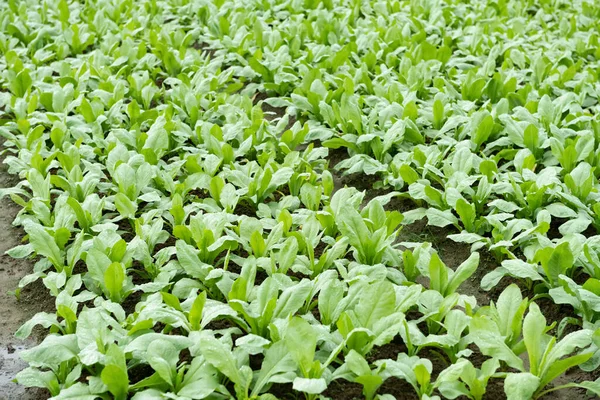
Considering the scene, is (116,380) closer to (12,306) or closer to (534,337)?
(12,306)

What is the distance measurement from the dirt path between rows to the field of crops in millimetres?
20

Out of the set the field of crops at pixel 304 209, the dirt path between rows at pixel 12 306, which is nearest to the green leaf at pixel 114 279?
the field of crops at pixel 304 209

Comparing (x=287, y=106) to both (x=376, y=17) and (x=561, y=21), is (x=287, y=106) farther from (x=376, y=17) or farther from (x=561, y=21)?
(x=561, y=21)

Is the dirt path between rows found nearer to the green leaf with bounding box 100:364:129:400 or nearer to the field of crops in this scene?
the field of crops

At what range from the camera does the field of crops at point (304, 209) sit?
244cm

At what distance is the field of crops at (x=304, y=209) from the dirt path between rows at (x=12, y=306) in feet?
0.07

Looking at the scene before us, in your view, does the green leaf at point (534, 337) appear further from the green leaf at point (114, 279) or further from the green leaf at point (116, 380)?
the green leaf at point (114, 279)

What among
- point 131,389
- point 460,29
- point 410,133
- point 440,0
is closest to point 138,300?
point 131,389

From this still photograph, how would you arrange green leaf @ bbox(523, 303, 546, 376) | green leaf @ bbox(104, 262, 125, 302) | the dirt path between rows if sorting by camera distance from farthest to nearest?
1. green leaf @ bbox(104, 262, 125, 302)
2. the dirt path between rows
3. green leaf @ bbox(523, 303, 546, 376)

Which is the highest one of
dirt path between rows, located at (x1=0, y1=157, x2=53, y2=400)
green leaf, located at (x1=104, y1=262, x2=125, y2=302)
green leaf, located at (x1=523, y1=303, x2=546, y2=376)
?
green leaf, located at (x1=523, y1=303, x2=546, y2=376)

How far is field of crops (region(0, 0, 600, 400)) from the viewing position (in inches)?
96.0

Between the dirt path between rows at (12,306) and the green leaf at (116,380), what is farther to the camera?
the dirt path between rows at (12,306)

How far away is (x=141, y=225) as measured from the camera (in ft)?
10.6

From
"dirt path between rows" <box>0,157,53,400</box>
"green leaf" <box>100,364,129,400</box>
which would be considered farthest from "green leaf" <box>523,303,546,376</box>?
"dirt path between rows" <box>0,157,53,400</box>
